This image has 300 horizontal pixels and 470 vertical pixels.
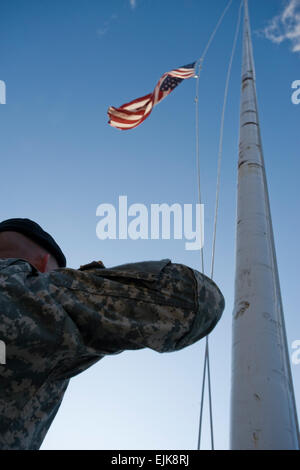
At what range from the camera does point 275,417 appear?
127 inches

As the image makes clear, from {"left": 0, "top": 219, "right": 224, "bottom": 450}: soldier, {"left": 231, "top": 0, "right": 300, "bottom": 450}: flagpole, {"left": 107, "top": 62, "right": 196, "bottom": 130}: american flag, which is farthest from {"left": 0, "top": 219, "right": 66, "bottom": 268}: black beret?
{"left": 107, "top": 62, "right": 196, "bottom": 130}: american flag

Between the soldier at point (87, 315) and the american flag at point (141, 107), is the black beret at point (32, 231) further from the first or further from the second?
the american flag at point (141, 107)

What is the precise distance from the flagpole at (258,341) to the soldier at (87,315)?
1.32 m

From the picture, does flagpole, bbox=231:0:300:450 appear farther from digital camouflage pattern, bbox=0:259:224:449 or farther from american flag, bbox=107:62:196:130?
american flag, bbox=107:62:196:130

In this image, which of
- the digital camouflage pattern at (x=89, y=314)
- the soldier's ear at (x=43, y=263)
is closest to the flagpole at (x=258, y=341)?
the digital camouflage pattern at (x=89, y=314)

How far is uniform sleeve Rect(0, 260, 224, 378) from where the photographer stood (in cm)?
216

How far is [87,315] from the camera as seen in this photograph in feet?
7.12

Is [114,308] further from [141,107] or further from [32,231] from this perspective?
[141,107]

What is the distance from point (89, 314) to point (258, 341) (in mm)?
2107

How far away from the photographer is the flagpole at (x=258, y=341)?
3193mm

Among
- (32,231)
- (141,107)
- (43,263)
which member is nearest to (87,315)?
(43,263)
